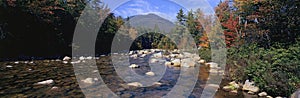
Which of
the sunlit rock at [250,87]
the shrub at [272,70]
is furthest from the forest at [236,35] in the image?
the sunlit rock at [250,87]

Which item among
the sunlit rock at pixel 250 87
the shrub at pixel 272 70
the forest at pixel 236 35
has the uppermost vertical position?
the forest at pixel 236 35

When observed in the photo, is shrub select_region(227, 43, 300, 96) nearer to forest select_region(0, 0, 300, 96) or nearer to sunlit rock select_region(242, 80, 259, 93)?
forest select_region(0, 0, 300, 96)

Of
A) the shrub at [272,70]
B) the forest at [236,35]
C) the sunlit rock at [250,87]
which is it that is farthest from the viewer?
the forest at [236,35]

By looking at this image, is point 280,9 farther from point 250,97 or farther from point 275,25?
point 250,97

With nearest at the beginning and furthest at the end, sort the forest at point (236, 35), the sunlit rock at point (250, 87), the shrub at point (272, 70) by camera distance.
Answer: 1. the shrub at point (272, 70)
2. the sunlit rock at point (250, 87)
3. the forest at point (236, 35)

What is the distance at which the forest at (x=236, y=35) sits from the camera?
805cm

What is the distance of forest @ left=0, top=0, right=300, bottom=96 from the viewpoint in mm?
8045

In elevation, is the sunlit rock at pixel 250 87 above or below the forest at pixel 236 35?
below

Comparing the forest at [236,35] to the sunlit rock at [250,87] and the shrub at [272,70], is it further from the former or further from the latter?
the sunlit rock at [250,87]

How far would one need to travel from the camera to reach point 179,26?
122 feet

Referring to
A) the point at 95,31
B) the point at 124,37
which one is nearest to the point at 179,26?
the point at 124,37

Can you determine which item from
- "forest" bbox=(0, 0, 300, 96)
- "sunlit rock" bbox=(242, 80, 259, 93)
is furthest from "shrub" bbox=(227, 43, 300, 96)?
"sunlit rock" bbox=(242, 80, 259, 93)

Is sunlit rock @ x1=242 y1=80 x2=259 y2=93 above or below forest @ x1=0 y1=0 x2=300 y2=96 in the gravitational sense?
below

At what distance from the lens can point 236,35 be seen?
16219 mm
